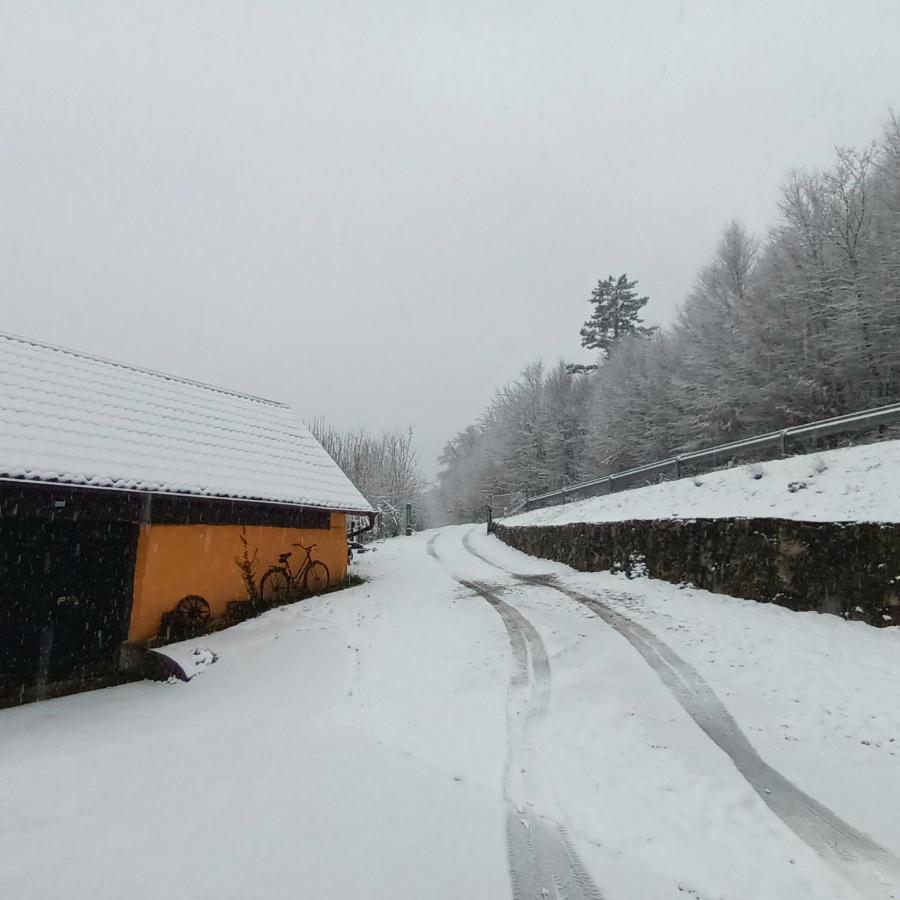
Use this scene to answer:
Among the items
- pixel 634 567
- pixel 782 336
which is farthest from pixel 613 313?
pixel 634 567

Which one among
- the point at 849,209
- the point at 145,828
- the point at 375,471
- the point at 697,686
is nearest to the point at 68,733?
the point at 145,828

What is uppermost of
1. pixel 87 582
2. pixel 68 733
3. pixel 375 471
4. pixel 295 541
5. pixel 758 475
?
pixel 375 471

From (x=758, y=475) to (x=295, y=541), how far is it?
10201 mm

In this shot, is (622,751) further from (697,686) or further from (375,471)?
(375,471)

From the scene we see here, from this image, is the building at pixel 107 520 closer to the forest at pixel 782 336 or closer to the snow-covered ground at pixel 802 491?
the snow-covered ground at pixel 802 491

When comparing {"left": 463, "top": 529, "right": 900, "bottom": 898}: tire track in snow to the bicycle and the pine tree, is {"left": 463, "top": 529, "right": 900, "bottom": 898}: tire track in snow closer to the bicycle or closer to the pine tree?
the bicycle

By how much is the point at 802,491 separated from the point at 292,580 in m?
10.5

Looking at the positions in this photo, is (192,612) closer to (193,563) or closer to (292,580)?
(193,563)

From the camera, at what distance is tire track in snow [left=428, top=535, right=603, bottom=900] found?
126 inches

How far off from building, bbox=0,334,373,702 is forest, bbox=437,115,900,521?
58.8ft

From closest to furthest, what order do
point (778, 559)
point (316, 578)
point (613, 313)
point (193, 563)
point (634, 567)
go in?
point (778, 559) < point (193, 563) < point (634, 567) < point (316, 578) < point (613, 313)

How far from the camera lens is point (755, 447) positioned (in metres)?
11.3

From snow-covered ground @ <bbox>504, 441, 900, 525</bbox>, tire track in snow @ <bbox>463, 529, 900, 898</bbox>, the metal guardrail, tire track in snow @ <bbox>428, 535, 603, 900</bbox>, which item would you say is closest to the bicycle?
tire track in snow @ <bbox>428, 535, 603, 900</bbox>

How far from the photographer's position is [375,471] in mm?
39281
